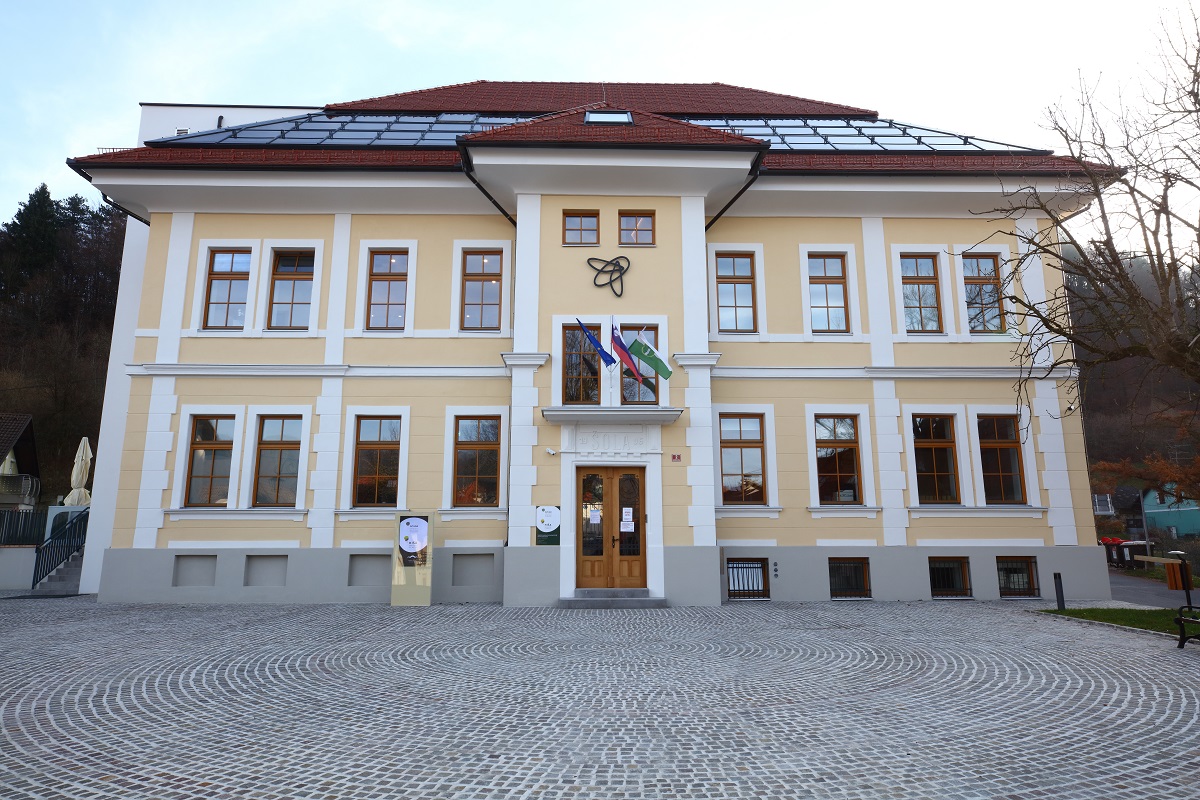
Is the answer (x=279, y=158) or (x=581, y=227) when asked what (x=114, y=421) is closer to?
(x=279, y=158)

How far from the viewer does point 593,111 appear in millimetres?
13953

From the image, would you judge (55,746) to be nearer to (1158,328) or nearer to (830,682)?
(830,682)

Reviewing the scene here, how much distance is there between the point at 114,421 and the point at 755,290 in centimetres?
1330

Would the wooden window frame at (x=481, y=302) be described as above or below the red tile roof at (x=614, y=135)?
below

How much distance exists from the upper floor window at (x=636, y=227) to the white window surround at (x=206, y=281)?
7.28 m

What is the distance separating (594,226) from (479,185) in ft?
7.68

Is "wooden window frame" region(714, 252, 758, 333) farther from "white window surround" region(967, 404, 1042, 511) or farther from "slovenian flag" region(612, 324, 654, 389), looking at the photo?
"white window surround" region(967, 404, 1042, 511)

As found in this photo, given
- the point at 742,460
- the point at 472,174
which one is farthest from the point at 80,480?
the point at 742,460

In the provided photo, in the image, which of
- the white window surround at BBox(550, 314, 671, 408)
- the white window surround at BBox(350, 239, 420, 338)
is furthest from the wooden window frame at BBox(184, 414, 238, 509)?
the white window surround at BBox(550, 314, 671, 408)

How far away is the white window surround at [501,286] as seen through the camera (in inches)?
515

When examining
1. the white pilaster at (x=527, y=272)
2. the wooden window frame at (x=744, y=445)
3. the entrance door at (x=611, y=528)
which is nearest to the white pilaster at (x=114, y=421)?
the white pilaster at (x=527, y=272)

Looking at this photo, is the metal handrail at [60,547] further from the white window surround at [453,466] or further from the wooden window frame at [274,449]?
the white window surround at [453,466]

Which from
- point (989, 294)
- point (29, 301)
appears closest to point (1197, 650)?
point (989, 294)

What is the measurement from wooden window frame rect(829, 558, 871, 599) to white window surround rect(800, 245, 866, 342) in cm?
426
